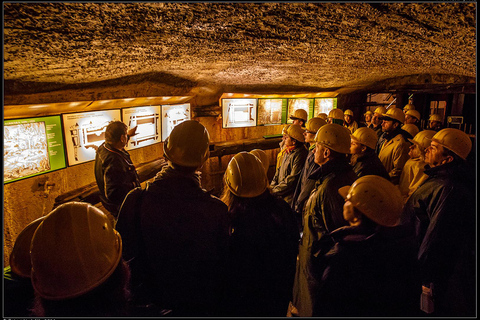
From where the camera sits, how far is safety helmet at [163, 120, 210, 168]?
2.36 metres

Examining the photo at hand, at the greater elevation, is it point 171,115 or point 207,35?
point 207,35

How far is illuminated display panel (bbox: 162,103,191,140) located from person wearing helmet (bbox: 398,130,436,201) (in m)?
5.69

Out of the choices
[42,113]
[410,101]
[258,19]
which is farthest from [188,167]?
[410,101]

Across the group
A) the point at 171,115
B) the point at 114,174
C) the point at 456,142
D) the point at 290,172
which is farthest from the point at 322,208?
the point at 171,115

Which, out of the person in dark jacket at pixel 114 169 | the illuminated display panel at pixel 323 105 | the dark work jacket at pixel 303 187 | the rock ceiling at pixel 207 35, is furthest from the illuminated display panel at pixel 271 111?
the person in dark jacket at pixel 114 169

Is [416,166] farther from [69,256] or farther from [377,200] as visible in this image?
[69,256]

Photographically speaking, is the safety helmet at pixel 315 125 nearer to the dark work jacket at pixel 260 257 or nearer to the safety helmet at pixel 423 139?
the safety helmet at pixel 423 139

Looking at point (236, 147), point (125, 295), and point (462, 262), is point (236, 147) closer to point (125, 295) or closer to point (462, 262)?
point (462, 262)

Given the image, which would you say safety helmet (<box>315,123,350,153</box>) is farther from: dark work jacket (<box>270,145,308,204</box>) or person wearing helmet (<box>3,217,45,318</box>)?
person wearing helmet (<box>3,217,45,318</box>)

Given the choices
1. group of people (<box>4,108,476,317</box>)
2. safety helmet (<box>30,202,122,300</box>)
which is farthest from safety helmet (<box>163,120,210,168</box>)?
safety helmet (<box>30,202,122,300</box>)

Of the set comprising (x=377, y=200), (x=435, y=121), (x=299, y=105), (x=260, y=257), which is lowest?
(x=260, y=257)

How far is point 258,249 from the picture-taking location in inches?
89.0

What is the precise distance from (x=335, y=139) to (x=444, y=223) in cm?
180

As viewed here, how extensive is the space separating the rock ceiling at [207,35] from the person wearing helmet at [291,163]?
1.56 m
